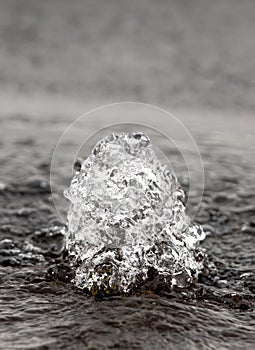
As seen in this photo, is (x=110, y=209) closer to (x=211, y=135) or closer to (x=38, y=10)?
(x=211, y=135)

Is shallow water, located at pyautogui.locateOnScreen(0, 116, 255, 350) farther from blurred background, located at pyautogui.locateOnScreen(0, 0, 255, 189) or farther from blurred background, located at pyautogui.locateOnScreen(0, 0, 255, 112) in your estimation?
blurred background, located at pyautogui.locateOnScreen(0, 0, 255, 112)

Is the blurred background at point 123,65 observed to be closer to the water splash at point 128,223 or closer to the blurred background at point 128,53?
the blurred background at point 128,53

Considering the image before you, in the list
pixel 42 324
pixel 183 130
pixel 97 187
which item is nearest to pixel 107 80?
pixel 183 130

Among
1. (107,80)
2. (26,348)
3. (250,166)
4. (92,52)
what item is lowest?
(26,348)

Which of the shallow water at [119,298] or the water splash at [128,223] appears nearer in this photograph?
the shallow water at [119,298]

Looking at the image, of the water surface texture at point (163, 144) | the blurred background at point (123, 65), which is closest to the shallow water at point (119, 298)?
the water surface texture at point (163, 144)

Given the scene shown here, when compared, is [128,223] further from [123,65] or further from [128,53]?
[128,53]

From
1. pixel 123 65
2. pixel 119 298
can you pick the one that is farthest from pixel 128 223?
pixel 123 65
